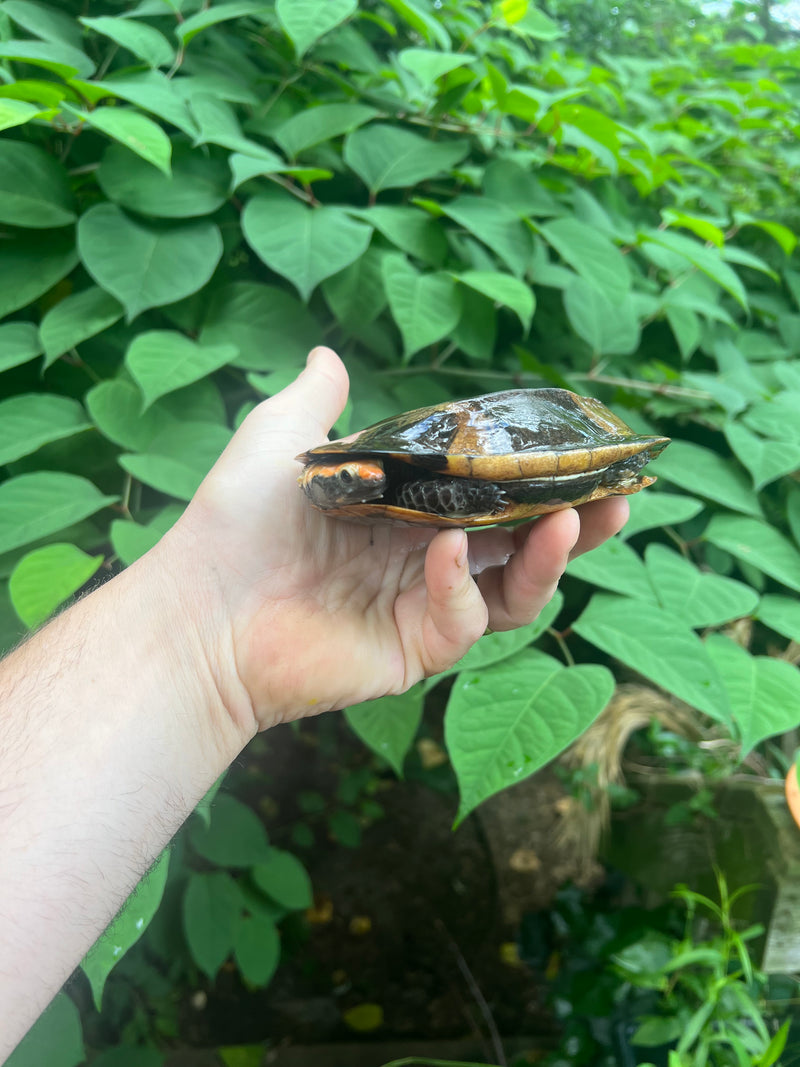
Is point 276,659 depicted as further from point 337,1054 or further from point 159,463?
point 337,1054

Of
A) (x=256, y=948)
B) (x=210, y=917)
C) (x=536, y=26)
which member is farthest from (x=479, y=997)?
(x=536, y=26)

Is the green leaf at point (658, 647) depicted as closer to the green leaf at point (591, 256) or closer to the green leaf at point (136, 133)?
the green leaf at point (591, 256)

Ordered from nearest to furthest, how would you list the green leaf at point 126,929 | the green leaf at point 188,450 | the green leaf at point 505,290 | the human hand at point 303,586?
1. the green leaf at point 126,929
2. the human hand at point 303,586
3. the green leaf at point 188,450
4. the green leaf at point 505,290

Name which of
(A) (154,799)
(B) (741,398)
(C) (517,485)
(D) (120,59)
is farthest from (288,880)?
(D) (120,59)

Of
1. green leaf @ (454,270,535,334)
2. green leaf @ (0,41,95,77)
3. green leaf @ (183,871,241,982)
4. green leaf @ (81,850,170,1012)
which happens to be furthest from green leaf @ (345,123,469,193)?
green leaf @ (183,871,241,982)

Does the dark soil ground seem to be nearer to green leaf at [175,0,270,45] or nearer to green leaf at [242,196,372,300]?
green leaf at [242,196,372,300]

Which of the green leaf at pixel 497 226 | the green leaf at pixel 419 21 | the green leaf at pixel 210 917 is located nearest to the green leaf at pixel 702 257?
the green leaf at pixel 497 226

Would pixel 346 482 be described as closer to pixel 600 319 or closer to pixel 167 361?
pixel 167 361
